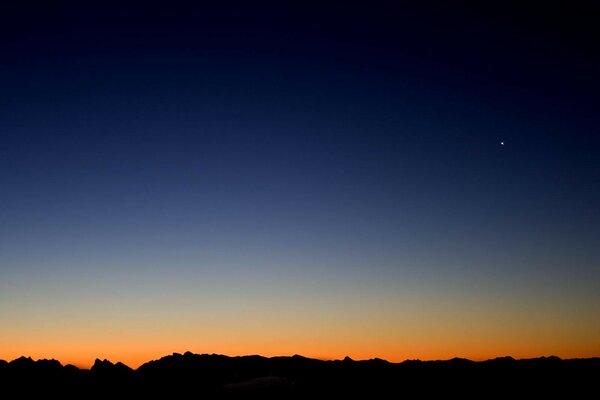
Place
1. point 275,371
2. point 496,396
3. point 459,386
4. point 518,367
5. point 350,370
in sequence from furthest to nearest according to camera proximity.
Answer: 1. point 275,371
2. point 350,370
3. point 518,367
4. point 459,386
5. point 496,396

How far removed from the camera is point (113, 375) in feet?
180

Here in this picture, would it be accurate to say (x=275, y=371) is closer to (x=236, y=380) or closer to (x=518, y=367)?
(x=236, y=380)

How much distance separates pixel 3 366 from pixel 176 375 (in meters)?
18.4

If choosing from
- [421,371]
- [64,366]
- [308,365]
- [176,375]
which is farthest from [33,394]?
[421,371]

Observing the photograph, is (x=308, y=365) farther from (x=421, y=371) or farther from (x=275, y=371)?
(x=421, y=371)

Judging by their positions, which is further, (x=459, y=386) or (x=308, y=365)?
(x=308, y=365)

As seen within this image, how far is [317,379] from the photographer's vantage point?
174 ft

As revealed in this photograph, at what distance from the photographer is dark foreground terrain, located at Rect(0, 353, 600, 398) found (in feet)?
150

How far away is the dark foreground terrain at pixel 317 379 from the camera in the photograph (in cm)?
4572

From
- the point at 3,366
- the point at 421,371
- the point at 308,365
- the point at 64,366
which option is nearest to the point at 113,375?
the point at 64,366

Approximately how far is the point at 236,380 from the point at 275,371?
5.71 m

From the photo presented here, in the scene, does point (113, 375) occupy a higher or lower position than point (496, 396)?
higher

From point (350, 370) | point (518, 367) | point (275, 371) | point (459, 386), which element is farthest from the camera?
point (275, 371)

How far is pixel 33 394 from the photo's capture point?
157 feet
